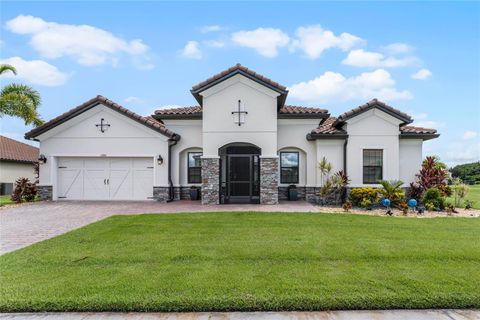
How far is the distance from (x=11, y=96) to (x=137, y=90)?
22.1ft

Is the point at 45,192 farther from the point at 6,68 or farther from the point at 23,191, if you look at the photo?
the point at 6,68

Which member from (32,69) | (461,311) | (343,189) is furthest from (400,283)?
(32,69)

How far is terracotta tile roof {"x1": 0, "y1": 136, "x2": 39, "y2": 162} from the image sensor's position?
999 inches

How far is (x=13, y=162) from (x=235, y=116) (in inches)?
883

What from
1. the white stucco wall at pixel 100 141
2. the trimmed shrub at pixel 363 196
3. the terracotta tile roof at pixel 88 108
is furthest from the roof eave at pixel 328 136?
the white stucco wall at pixel 100 141

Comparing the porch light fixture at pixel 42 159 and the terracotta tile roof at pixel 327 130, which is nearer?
the terracotta tile roof at pixel 327 130

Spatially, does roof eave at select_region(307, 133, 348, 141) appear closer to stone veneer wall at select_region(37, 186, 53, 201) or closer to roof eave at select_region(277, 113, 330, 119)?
roof eave at select_region(277, 113, 330, 119)

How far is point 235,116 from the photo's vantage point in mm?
15148

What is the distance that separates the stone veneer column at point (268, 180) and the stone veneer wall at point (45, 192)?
1211 centimetres

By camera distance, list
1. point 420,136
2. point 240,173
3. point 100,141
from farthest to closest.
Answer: point 100,141, point 420,136, point 240,173

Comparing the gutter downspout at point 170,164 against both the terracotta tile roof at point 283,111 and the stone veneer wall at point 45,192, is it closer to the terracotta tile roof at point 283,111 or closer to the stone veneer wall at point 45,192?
the terracotta tile roof at point 283,111

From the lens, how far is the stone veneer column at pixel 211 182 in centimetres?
1498

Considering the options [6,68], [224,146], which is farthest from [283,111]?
[6,68]

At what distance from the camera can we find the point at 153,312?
13.7 feet
